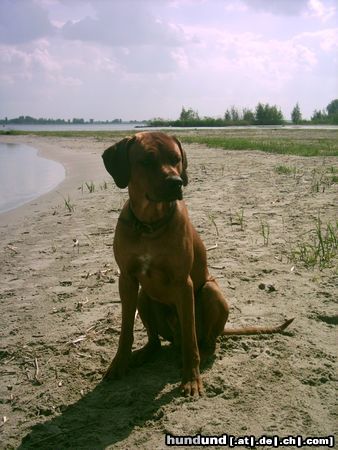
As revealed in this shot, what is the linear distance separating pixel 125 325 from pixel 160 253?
660 millimetres

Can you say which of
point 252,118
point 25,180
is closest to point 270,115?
point 252,118

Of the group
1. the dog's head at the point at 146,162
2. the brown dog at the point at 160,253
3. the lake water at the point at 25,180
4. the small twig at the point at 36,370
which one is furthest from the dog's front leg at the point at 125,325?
the lake water at the point at 25,180

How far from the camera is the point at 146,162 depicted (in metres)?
3.01

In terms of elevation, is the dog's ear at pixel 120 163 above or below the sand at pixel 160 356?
above

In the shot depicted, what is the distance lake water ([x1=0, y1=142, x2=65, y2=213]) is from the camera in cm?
1109

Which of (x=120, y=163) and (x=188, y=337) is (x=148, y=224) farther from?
(x=188, y=337)

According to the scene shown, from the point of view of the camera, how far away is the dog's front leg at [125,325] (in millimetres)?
3068

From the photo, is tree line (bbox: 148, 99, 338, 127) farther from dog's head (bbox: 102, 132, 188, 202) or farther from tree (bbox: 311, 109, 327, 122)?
dog's head (bbox: 102, 132, 188, 202)

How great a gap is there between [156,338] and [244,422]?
1.14 metres

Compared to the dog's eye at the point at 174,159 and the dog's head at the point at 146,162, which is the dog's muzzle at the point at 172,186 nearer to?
the dog's head at the point at 146,162

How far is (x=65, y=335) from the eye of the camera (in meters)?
3.62

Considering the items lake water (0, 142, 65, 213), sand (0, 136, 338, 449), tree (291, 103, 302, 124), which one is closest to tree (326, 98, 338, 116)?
tree (291, 103, 302, 124)

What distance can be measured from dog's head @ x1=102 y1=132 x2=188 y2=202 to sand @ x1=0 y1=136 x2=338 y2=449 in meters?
1.30

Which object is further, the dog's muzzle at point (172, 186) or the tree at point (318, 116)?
the tree at point (318, 116)
